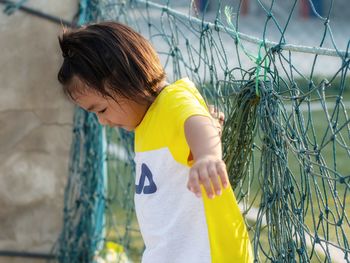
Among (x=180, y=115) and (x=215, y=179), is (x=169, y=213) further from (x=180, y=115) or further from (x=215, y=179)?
(x=215, y=179)

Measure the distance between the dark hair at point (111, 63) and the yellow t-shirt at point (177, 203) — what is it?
6 centimetres

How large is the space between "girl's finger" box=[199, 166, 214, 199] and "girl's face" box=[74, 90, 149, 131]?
523 millimetres

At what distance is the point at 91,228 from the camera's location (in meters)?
5.03

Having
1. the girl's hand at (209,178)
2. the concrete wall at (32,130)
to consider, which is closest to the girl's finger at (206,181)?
the girl's hand at (209,178)

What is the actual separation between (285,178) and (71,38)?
0.70 meters

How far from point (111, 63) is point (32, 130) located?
201 centimetres

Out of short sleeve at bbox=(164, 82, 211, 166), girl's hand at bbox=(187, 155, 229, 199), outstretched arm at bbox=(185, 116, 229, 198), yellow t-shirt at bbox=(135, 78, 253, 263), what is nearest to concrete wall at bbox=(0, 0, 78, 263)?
yellow t-shirt at bbox=(135, 78, 253, 263)

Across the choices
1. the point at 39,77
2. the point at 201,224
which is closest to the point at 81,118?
the point at 39,77

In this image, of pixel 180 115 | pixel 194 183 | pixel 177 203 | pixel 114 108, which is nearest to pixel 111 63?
pixel 114 108

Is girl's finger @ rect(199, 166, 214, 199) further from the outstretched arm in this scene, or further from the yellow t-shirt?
the yellow t-shirt

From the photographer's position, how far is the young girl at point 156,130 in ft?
9.25

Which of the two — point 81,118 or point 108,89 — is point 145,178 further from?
point 81,118

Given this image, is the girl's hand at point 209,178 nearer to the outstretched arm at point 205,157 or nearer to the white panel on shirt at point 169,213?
the outstretched arm at point 205,157

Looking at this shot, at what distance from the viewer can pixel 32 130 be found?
4.89 metres
